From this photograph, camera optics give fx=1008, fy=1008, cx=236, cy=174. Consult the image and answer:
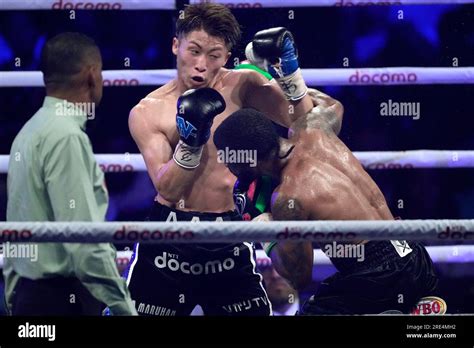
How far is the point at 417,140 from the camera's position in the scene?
15.2ft

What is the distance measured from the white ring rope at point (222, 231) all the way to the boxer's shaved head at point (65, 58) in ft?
1.80

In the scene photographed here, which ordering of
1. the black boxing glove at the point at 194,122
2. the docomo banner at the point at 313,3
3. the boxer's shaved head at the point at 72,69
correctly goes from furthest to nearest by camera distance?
the docomo banner at the point at 313,3 → the black boxing glove at the point at 194,122 → the boxer's shaved head at the point at 72,69

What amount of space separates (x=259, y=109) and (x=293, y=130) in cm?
17

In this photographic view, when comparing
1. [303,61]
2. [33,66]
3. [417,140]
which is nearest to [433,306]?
[417,140]

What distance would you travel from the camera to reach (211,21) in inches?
165

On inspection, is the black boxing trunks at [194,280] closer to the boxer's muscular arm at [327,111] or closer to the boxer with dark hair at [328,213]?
the boxer with dark hair at [328,213]

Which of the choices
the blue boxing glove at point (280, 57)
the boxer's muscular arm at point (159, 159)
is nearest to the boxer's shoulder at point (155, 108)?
the boxer's muscular arm at point (159, 159)

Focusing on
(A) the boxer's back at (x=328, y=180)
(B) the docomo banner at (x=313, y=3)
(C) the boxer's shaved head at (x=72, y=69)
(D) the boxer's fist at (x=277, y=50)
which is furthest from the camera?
(B) the docomo banner at (x=313, y=3)

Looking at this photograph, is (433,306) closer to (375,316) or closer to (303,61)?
(375,316)

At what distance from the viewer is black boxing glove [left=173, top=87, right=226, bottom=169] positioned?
158 inches

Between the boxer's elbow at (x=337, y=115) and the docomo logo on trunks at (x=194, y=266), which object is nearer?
the docomo logo on trunks at (x=194, y=266)

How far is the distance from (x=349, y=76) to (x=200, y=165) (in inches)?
32.6

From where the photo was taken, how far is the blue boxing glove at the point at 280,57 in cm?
430

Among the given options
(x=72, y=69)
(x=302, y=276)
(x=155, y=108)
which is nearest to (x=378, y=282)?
(x=302, y=276)
